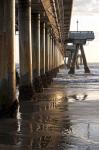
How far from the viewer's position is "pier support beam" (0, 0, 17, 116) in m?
18.4

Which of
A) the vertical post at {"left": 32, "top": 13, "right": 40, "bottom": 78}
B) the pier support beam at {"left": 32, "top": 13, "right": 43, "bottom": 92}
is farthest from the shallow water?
the vertical post at {"left": 32, "top": 13, "right": 40, "bottom": 78}

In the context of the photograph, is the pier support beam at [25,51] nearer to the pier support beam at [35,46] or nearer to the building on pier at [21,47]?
the building on pier at [21,47]

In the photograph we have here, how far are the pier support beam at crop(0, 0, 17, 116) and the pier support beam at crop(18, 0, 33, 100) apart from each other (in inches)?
252

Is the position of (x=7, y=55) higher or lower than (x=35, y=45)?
higher

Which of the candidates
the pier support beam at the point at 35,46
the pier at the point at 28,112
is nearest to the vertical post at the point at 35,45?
the pier support beam at the point at 35,46

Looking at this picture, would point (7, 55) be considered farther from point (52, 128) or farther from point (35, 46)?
point (35, 46)

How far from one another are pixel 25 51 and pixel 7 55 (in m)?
7.68

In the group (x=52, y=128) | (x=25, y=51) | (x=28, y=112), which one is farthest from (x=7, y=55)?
(x=25, y=51)

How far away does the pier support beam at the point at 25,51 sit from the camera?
2612cm

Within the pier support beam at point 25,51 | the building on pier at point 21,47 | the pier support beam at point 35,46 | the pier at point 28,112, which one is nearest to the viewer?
the pier at point 28,112

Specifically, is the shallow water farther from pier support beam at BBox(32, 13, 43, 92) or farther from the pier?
pier support beam at BBox(32, 13, 43, 92)

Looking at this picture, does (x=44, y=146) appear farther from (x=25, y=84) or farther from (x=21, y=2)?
(x=21, y=2)

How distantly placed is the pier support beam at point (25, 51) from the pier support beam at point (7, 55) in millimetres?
6413

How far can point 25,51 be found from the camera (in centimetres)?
2669
